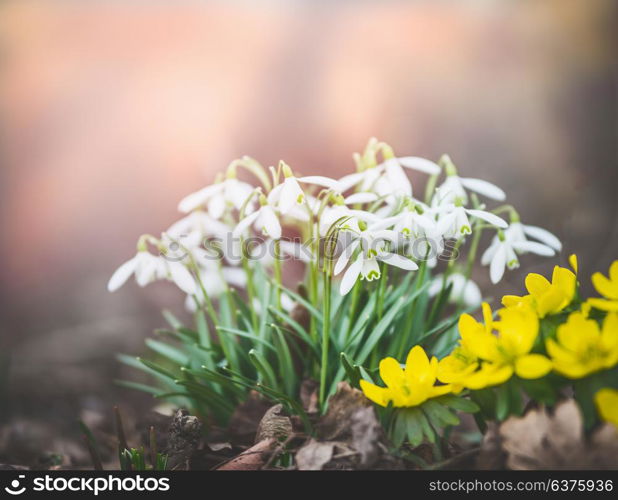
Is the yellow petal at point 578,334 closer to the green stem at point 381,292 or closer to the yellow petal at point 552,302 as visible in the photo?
the yellow petal at point 552,302

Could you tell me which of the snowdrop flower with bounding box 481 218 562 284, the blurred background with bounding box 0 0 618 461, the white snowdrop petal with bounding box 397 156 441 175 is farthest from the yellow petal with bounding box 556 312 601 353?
the blurred background with bounding box 0 0 618 461

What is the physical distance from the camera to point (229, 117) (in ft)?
5.25

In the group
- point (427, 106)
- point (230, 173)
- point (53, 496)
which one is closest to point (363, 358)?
point (230, 173)

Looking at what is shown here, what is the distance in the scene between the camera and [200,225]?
0.96m

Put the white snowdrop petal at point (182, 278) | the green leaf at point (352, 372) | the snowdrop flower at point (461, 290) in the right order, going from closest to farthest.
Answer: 1. the green leaf at point (352, 372)
2. the white snowdrop petal at point (182, 278)
3. the snowdrop flower at point (461, 290)


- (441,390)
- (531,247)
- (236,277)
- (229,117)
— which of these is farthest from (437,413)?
(229,117)

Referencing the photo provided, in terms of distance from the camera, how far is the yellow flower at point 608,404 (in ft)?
1.80

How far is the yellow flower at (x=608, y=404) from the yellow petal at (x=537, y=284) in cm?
19

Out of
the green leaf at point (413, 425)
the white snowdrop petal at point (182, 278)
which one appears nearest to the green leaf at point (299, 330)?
the white snowdrop petal at point (182, 278)

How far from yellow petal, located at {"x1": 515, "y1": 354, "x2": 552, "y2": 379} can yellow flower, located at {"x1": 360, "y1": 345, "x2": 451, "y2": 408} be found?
99 mm

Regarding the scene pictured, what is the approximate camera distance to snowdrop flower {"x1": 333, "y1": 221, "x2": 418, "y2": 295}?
72 centimetres

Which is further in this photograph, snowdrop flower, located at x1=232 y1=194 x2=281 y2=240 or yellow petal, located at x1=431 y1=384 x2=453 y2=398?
snowdrop flower, located at x1=232 y1=194 x2=281 y2=240

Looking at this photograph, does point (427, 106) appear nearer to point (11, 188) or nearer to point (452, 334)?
point (452, 334)

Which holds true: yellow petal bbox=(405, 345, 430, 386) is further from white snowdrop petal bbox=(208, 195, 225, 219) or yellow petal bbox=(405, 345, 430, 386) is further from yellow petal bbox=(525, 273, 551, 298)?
white snowdrop petal bbox=(208, 195, 225, 219)
